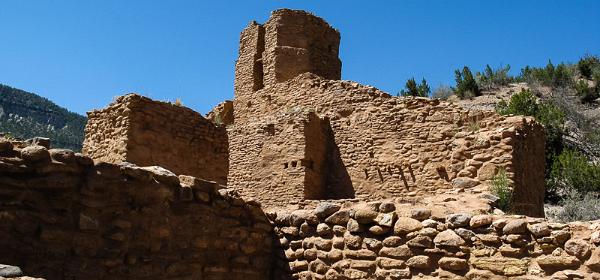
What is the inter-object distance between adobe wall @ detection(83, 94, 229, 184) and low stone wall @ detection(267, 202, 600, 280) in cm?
643

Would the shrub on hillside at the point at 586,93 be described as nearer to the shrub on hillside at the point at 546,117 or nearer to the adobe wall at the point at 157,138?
the shrub on hillside at the point at 546,117

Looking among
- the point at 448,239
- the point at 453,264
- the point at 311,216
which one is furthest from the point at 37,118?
the point at 453,264

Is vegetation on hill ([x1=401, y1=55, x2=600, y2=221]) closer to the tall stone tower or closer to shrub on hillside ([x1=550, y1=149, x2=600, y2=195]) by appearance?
shrub on hillside ([x1=550, y1=149, x2=600, y2=195])

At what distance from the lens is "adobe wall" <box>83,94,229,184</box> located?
12.1 m

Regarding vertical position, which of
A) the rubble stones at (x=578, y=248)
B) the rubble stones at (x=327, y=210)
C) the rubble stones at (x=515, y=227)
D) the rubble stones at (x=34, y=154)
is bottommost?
the rubble stones at (x=578, y=248)

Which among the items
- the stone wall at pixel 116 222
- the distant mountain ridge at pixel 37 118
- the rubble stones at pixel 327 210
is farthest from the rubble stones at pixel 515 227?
the distant mountain ridge at pixel 37 118

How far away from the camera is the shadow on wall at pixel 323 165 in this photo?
12424mm

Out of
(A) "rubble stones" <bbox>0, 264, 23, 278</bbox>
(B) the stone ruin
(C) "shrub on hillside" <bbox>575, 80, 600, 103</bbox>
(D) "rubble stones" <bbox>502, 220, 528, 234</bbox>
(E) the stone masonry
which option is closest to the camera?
(A) "rubble stones" <bbox>0, 264, 23, 278</bbox>

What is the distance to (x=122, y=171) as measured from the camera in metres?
5.15

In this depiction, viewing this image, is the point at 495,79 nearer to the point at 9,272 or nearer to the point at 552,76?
the point at 552,76

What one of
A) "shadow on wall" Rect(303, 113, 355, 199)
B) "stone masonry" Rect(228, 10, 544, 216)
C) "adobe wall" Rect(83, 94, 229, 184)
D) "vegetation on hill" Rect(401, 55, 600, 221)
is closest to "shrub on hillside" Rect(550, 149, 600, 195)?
"vegetation on hill" Rect(401, 55, 600, 221)

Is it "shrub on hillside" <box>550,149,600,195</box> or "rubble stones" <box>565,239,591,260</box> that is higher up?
"shrub on hillside" <box>550,149,600,195</box>

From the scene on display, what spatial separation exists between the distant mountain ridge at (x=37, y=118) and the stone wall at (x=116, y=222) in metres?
40.0

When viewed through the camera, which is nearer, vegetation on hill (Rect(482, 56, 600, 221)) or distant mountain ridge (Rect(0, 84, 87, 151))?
vegetation on hill (Rect(482, 56, 600, 221))
